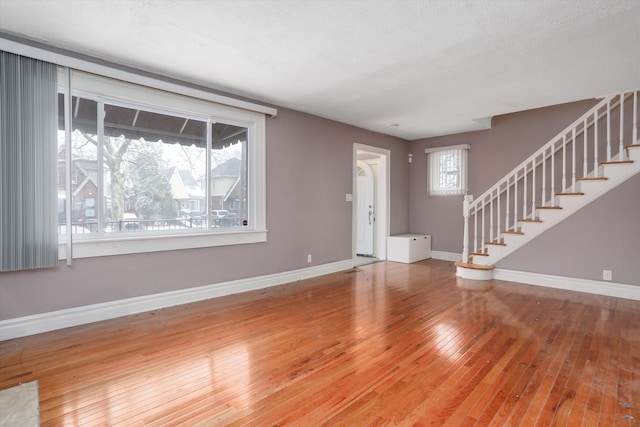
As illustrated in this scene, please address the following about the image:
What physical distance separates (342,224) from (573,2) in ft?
13.4

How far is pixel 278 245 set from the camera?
15.7 feet

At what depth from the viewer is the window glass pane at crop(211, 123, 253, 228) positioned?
13.9ft

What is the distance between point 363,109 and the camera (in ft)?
16.0

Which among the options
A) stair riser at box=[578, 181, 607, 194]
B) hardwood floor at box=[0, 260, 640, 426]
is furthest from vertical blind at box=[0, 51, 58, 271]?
stair riser at box=[578, 181, 607, 194]

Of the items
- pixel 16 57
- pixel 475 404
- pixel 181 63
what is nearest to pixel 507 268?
pixel 475 404

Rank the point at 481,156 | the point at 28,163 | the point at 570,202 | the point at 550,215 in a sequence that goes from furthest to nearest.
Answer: the point at 481,156 → the point at 550,215 → the point at 570,202 → the point at 28,163

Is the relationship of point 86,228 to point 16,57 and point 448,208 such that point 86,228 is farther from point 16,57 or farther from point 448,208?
point 448,208

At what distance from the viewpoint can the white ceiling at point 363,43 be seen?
2377 millimetres

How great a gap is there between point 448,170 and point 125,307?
6028mm

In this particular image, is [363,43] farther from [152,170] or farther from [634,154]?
[634,154]

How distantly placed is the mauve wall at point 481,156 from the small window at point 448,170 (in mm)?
120

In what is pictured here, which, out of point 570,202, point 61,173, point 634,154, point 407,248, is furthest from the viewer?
point 407,248

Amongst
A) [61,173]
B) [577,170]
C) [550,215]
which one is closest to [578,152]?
[577,170]

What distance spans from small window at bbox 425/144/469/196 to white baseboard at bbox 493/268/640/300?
2.06 meters
